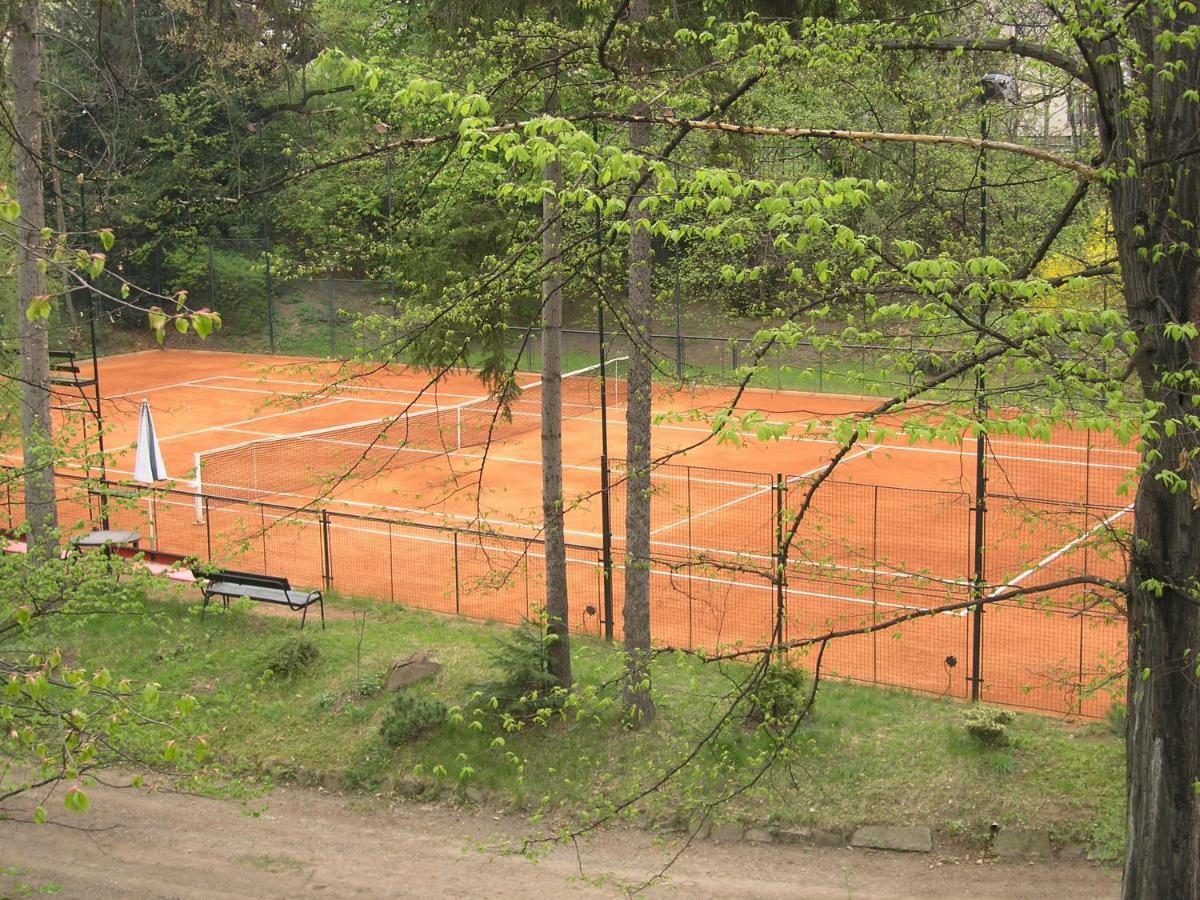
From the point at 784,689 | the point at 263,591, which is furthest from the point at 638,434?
the point at 263,591

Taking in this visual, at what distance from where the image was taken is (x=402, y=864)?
13836 mm

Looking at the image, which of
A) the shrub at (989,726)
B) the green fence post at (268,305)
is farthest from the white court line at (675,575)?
the green fence post at (268,305)

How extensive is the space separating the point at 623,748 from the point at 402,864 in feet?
9.63

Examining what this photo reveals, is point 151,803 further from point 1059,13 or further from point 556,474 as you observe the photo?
point 1059,13

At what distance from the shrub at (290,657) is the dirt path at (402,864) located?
2445mm

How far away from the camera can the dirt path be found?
13055mm

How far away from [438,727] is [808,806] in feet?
15.0

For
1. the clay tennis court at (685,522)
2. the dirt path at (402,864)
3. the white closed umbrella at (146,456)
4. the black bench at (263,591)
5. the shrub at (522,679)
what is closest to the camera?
the dirt path at (402,864)

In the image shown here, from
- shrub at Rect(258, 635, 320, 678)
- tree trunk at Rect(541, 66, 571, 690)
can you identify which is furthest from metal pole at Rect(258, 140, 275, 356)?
tree trunk at Rect(541, 66, 571, 690)

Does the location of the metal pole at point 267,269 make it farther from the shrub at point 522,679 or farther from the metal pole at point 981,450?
the metal pole at point 981,450

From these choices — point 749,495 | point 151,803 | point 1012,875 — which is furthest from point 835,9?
point 749,495

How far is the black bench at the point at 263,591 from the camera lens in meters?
19.0

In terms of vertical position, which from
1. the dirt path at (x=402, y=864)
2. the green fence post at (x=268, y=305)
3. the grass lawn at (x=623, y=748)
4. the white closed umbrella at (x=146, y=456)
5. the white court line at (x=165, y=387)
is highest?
the green fence post at (x=268, y=305)

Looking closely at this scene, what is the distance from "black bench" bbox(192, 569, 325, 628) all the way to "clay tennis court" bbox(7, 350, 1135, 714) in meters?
0.94
